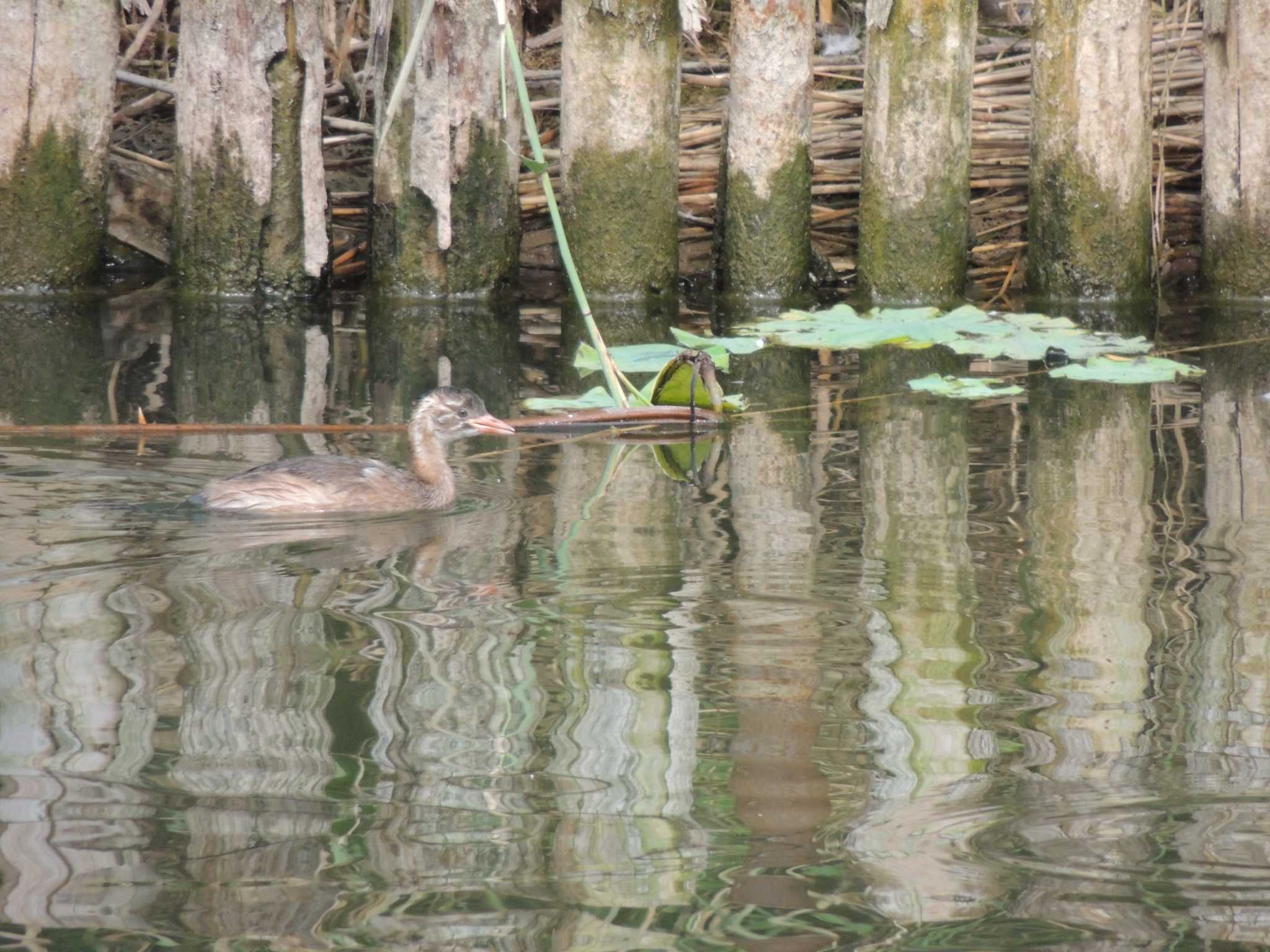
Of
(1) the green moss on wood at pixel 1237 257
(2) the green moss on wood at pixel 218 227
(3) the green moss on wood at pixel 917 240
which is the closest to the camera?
(2) the green moss on wood at pixel 218 227

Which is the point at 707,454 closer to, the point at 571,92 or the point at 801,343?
the point at 801,343

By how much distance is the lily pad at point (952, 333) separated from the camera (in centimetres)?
736

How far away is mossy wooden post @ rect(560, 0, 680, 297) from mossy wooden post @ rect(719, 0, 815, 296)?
0.95ft

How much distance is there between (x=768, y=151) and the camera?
8594mm

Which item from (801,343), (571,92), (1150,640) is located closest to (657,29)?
(571,92)

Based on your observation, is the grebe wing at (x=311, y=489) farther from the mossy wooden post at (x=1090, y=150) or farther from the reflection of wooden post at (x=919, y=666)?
the mossy wooden post at (x=1090, y=150)

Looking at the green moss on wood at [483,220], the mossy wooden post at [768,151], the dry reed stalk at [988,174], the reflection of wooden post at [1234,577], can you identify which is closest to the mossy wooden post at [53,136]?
the green moss on wood at [483,220]

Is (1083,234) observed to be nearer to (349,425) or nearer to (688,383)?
(688,383)

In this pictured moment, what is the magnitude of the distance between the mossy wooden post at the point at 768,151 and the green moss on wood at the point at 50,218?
3.09 metres

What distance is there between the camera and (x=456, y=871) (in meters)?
2.50

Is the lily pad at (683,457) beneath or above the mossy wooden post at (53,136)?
beneath

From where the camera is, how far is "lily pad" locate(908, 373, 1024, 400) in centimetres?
673

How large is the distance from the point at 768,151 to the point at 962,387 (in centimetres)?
225

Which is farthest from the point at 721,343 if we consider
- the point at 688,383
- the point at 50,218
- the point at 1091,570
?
the point at 50,218
